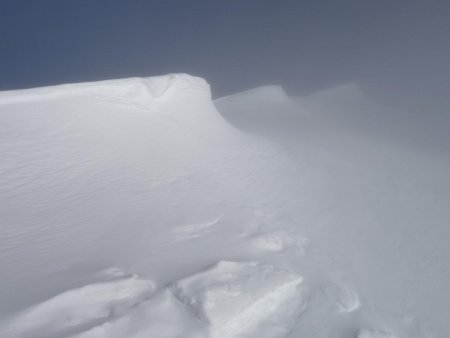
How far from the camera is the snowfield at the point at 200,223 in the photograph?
2.46 meters

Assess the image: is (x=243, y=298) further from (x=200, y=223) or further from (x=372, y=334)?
(x=200, y=223)

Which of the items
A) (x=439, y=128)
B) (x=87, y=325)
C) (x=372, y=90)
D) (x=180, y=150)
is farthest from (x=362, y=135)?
(x=372, y=90)

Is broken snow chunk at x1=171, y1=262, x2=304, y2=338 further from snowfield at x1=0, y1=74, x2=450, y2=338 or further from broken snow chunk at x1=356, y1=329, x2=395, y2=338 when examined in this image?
broken snow chunk at x1=356, y1=329, x2=395, y2=338

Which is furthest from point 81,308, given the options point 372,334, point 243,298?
point 372,334

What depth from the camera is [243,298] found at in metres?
2.54

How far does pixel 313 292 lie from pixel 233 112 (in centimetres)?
594

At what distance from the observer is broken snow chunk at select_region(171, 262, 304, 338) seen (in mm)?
2402

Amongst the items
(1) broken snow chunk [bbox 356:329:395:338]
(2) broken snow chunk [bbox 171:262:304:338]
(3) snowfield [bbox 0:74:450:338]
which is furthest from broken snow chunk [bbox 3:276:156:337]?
(1) broken snow chunk [bbox 356:329:395:338]

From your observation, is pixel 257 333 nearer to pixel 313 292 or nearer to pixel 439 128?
pixel 313 292

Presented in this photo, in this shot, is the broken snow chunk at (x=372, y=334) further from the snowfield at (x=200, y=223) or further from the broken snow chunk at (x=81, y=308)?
the broken snow chunk at (x=81, y=308)

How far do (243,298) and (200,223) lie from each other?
1.02 meters

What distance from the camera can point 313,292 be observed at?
2.69m

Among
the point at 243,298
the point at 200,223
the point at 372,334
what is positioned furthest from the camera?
the point at 200,223

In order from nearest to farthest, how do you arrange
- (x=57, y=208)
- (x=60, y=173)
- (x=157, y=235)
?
1. (x=157, y=235)
2. (x=57, y=208)
3. (x=60, y=173)
